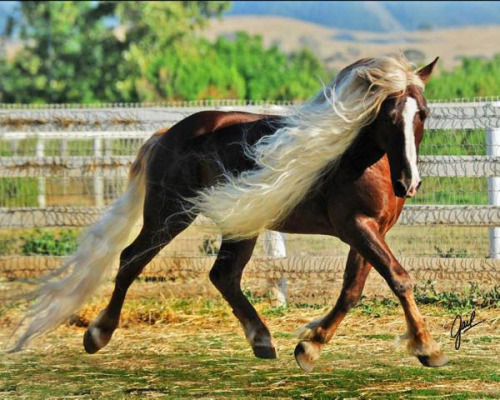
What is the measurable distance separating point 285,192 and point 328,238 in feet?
10.1

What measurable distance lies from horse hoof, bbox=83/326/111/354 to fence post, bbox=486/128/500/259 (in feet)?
10.5

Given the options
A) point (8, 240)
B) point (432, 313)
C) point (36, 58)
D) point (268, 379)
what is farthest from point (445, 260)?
point (36, 58)

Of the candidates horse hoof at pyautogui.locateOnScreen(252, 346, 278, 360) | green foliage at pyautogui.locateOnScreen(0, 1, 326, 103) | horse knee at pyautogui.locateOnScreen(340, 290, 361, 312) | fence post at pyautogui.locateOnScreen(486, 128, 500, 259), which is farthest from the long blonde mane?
green foliage at pyautogui.locateOnScreen(0, 1, 326, 103)

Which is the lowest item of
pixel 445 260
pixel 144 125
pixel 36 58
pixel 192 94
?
pixel 445 260

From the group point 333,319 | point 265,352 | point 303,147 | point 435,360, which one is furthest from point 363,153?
point 265,352

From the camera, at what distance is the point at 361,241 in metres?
5.68

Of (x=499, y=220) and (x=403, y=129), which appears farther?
(x=499, y=220)

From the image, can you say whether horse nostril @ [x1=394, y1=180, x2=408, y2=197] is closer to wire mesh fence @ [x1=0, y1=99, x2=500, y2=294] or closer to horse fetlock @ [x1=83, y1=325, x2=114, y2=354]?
horse fetlock @ [x1=83, y1=325, x2=114, y2=354]

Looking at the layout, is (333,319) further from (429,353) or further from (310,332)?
(429,353)

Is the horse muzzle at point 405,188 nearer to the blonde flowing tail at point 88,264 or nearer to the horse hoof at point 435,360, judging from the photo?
the horse hoof at point 435,360

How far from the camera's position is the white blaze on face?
540 centimetres

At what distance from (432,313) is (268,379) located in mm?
2163

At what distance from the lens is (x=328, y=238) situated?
898 cm

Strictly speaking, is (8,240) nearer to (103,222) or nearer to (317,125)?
(103,222)
